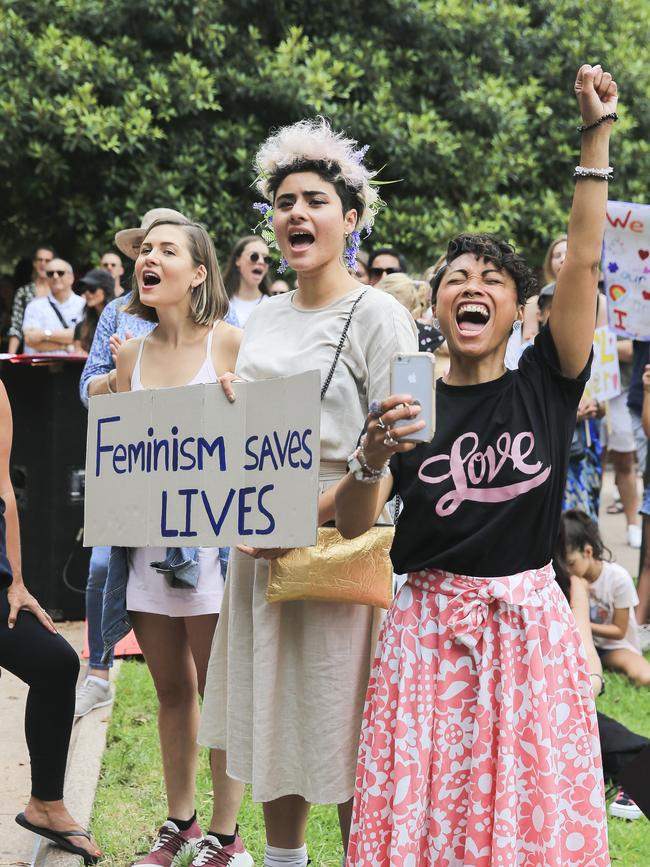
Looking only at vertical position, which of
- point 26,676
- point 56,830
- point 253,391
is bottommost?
point 56,830

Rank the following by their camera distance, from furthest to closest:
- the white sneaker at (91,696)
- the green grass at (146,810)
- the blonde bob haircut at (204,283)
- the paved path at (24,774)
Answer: the white sneaker at (91,696) → the green grass at (146,810) → the paved path at (24,774) → the blonde bob haircut at (204,283)

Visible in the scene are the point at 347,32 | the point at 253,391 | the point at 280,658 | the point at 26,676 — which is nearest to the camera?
the point at 253,391

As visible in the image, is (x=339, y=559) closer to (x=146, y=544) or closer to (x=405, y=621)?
(x=405, y=621)

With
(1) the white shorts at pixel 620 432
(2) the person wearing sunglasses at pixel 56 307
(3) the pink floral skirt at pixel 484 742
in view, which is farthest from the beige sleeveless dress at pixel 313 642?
(2) the person wearing sunglasses at pixel 56 307

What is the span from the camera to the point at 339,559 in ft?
10.2

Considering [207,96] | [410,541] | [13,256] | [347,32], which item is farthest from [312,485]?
[13,256]

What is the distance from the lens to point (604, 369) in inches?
272

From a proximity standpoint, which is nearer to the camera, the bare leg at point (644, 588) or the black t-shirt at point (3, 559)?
the black t-shirt at point (3, 559)

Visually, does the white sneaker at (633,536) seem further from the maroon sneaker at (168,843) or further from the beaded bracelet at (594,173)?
the beaded bracelet at (594,173)

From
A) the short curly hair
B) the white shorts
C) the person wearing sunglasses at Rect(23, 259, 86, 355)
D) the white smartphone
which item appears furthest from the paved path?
the white shorts

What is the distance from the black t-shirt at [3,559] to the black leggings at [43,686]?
4.3 inches

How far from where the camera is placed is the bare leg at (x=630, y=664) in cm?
621

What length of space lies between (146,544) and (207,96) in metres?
9.73

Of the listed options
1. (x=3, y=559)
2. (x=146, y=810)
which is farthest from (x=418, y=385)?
(x=146, y=810)
